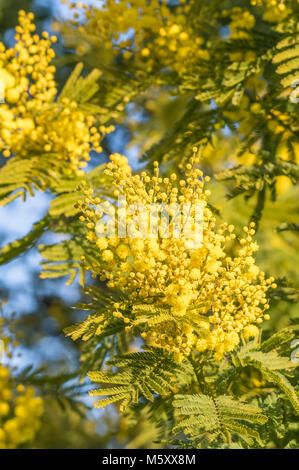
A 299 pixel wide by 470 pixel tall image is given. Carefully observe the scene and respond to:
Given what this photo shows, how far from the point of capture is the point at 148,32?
2049 mm

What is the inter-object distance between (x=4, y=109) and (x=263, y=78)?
1.12 meters

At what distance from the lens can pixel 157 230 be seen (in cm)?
113

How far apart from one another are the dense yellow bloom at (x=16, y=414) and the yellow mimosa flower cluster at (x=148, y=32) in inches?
54.6

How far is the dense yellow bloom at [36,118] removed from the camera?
1.69 meters

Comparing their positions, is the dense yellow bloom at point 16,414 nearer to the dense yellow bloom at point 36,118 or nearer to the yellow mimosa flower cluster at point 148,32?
the dense yellow bloom at point 36,118

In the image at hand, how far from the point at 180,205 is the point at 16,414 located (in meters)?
1.03

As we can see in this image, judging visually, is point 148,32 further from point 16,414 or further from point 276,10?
point 16,414

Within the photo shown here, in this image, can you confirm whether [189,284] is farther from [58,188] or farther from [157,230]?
[58,188]

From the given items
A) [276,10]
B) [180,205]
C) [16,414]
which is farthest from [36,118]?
[16,414]

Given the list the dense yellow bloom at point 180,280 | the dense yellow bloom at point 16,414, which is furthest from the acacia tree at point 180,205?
the dense yellow bloom at point 16,414

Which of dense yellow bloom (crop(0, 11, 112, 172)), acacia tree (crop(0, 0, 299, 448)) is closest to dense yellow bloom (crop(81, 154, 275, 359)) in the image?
acacia tree (crop(0, 0, 299, 448))

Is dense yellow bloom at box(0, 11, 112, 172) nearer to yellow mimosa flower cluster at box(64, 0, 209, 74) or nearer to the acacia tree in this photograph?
the acacia tree

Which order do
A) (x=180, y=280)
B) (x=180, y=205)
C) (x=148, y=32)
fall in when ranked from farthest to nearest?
(x=148, y=32), (x=180, y=205), (x=180, y=280)
